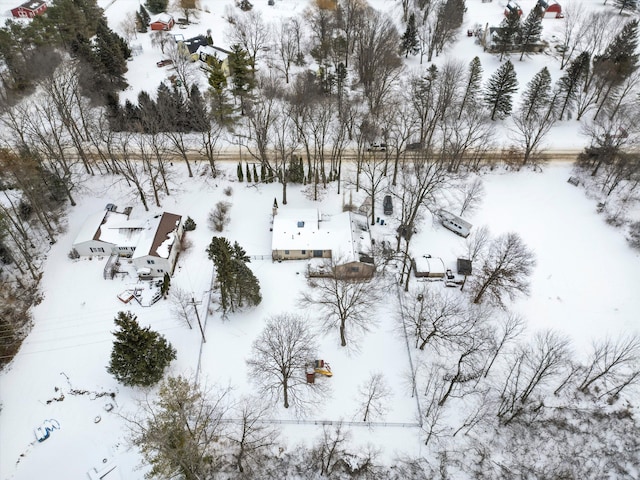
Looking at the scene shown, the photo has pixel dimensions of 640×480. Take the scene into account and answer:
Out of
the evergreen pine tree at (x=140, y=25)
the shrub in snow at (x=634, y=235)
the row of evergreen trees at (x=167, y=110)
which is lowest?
the shrub in snow at (x=634, y=235)

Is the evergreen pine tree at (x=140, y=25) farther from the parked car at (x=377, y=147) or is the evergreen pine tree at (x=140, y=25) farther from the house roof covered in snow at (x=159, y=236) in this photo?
the house roof covered in snow at (x=159, y=236)

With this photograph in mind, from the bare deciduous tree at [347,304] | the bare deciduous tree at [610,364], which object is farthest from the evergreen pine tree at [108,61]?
the bare deciduous tree at [610,364]

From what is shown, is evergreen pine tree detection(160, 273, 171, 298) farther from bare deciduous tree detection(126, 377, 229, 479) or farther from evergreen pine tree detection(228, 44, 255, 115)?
evergreen pine tree detection(228, 44, 255, 115)

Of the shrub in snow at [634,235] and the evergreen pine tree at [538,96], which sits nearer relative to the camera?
the shrub in snow at [634,235]

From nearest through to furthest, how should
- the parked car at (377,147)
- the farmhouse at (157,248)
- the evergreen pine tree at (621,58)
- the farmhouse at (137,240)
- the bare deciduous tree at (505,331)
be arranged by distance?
the bare deciduous tree at (505,331) < the farmhouse at (157,248) < the farmhouse at (137,240) < the parked car at (377,147) < the evergreen pine tree at (621,58)

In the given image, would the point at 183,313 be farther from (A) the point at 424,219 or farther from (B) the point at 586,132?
(B) the point at 586,132

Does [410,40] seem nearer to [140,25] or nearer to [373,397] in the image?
[140,25]

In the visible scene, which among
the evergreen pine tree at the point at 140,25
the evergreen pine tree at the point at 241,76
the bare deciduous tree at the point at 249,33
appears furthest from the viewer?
the evergreen pine tree at the point at 140,25
